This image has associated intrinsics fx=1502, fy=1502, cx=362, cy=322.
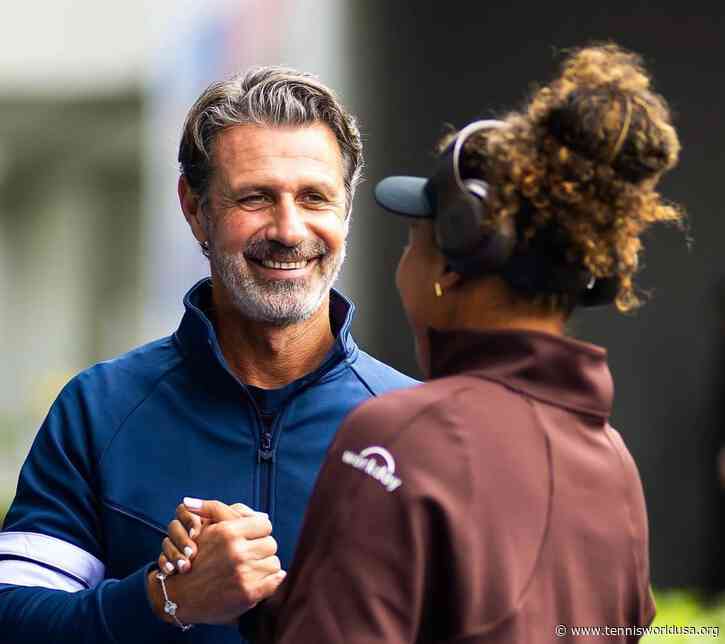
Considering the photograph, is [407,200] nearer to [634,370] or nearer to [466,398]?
[466,398]

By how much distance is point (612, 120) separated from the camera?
2.14 m

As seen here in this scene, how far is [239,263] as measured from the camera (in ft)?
9.80

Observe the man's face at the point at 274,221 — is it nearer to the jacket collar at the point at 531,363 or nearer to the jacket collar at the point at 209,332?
the jacket collar at the point at 209,332

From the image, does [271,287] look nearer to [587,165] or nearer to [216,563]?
[216,563]

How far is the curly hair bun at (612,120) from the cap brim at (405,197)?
0.74 ft

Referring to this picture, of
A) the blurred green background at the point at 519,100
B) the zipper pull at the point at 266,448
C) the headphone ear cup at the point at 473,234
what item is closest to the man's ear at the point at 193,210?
the zipper pull at the point at 266,448

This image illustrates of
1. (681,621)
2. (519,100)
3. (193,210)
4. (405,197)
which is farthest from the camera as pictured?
(519,100)

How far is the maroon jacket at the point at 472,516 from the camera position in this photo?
203 centimetres

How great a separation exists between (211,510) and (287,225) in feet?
2.23

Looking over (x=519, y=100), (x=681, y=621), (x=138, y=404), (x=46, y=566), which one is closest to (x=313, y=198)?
(x=138, y=404)

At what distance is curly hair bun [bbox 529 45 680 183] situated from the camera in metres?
2.13

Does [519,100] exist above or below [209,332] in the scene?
below

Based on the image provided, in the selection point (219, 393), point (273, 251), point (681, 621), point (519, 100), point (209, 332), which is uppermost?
point (273, 251)

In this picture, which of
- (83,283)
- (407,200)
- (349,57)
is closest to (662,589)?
(349,57)
